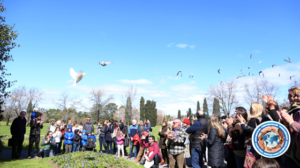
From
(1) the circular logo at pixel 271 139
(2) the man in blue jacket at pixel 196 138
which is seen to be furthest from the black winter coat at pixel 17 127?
(1) the circular logo at pixel 271 139

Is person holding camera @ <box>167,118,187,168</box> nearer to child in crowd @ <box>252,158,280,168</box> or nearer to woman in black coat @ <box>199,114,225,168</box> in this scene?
woman in black coat @ <box>199,114,225,168</box>

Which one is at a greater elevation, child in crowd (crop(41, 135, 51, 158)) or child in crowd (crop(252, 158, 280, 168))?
child in crowd (crop(252, 158, 280, 168))

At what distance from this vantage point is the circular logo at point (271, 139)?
310 cm

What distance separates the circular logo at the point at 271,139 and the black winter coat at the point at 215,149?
6.67ft

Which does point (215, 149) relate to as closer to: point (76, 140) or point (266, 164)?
point (266, 164)

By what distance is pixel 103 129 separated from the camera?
11102 mm

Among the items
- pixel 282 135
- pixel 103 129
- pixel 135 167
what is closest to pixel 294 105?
pixel 282 135

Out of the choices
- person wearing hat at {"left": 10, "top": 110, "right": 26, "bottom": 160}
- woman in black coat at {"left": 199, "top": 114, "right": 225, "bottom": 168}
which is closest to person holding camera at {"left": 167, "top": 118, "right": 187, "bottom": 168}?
woman in black coat at {"left": 199, "top": 114, "right": 225, "bottom": 168}

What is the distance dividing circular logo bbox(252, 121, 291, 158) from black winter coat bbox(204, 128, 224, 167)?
2033 mm

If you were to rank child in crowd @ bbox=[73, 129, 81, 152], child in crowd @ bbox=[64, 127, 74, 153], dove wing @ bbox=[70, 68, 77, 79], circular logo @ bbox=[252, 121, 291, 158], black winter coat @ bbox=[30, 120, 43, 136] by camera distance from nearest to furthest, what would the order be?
circular logo @ bbox=[252, 121, 291, 158]
dove wing @ bbox=[70, 68, 77, 79]
black winter coat @ bbox=[30, 120, 43, 136]
child in crowd @ bbox=[64, 127, 74, 153]
child in crowd @ bbox=[73, 129, 81, 152]

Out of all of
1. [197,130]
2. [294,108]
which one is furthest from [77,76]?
[294,108]

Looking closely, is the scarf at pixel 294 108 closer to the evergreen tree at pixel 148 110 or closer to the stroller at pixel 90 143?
the stroller at pixel 90 143

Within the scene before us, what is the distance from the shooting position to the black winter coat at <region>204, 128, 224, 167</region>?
17.0 ft

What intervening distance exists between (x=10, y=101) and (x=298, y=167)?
62.8 metres
